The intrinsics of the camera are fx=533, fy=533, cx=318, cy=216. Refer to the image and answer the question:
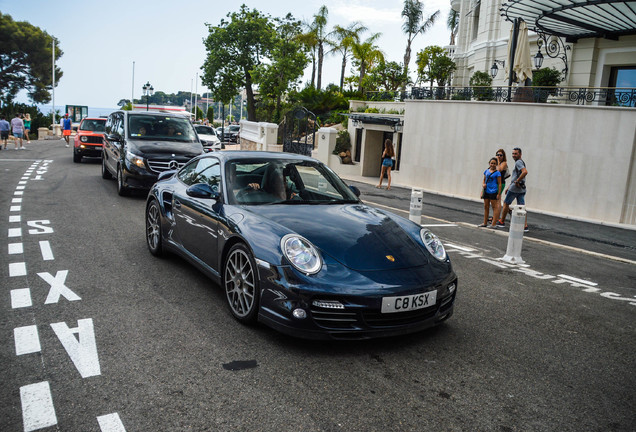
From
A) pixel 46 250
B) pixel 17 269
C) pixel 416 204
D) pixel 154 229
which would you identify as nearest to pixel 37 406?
pixel 17 269

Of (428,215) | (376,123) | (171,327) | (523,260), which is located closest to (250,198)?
(171,327)

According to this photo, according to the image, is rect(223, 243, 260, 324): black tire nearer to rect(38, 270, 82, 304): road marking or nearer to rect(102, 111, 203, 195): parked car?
rect(38, 270, 82, 304): road marking

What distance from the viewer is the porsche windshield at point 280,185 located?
17.2ft

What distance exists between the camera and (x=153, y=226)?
6906 millimetres

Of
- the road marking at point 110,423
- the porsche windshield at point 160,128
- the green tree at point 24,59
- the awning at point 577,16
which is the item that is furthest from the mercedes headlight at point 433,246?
the green tree at point 24,59

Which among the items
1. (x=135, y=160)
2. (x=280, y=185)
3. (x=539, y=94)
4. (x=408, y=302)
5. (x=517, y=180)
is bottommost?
(x=408, y=302)

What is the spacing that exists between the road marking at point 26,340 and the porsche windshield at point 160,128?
8539 millimetres

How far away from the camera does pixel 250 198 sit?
5.18 meters

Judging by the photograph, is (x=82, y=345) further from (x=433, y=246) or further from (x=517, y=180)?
(x=517, y=180)

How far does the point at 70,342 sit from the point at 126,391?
1019mm

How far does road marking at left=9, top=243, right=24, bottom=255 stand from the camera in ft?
22.7

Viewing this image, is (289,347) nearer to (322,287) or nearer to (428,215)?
(322,287)

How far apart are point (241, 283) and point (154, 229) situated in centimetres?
269

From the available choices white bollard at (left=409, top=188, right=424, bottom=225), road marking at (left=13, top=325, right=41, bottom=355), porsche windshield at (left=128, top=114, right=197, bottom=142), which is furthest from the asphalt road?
porsche windshield at (left=128, top=114, right=197, bottom=142)
